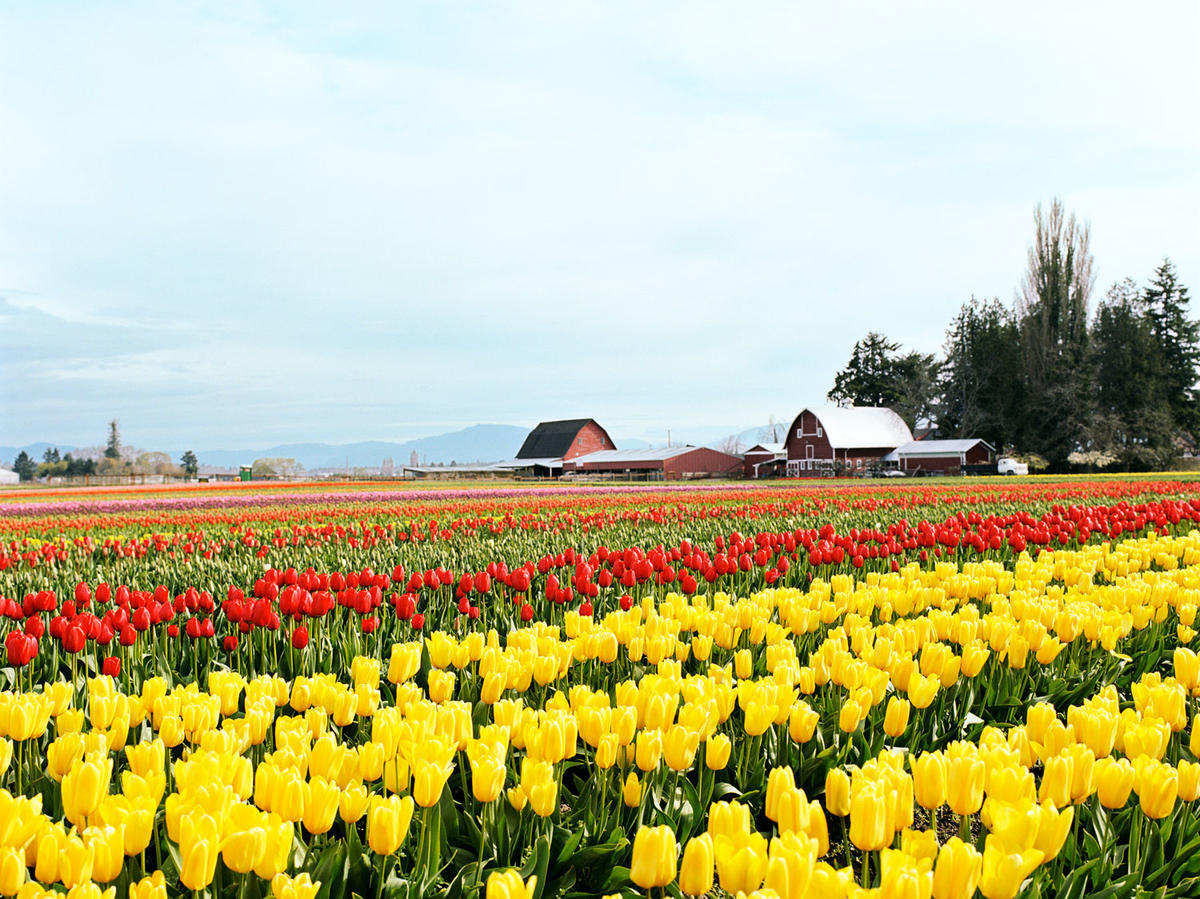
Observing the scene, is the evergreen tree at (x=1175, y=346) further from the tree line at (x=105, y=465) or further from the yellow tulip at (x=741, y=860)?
the tree line at (x=105, y=465)

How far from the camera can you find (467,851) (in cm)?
237

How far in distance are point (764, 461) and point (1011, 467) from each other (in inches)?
801

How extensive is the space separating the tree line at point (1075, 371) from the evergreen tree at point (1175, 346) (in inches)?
2.6

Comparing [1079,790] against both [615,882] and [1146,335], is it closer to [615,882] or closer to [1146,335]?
[615,882]

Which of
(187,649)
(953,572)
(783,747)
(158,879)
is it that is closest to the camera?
(158,879)

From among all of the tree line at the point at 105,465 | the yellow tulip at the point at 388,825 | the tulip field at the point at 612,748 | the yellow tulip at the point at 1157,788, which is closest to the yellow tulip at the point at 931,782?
the tulip field at the point at 612,748

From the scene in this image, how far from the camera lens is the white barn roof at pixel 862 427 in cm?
6550

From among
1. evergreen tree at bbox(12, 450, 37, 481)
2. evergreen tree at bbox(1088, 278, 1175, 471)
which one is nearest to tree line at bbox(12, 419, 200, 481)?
evergreen tree at bbox(12, 450, 37, 481)

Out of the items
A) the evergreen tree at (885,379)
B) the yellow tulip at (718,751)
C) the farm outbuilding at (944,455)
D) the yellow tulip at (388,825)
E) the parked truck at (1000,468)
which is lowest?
the yellow tulip at (718,751)

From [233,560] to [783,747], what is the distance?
6.47 metres

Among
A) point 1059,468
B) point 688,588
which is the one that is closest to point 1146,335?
point 1059,468

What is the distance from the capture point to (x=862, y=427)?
66.7 metres

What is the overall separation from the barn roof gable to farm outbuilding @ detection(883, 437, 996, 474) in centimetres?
3429

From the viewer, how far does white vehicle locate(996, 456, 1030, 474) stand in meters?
53.8
